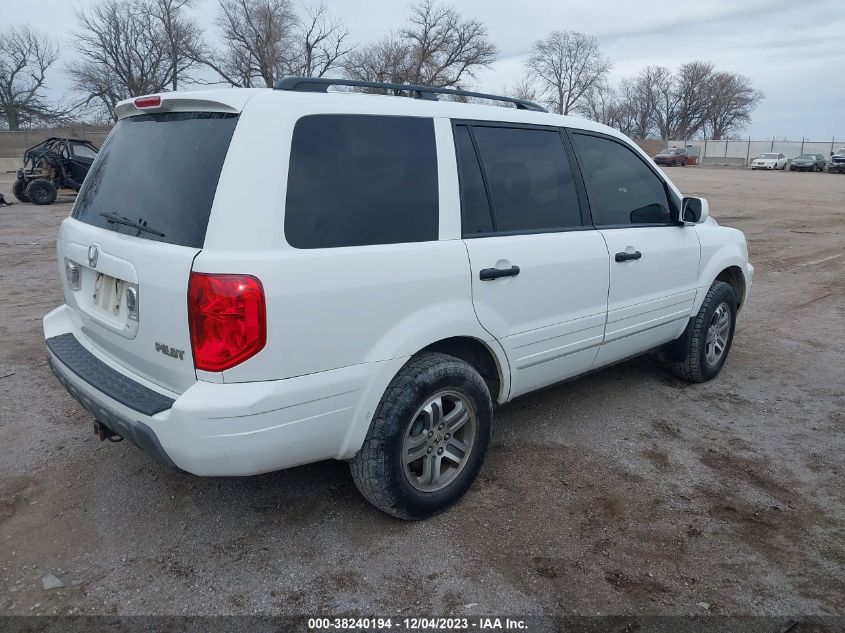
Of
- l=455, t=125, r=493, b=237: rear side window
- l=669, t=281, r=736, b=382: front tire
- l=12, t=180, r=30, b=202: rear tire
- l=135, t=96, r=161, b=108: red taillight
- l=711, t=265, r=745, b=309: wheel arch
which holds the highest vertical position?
l=135, t=96, r=161, b=108: red taillight

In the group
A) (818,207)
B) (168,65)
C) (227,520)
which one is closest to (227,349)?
(227,520)

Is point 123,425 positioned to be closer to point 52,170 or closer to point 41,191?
point 41,191

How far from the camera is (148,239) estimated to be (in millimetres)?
2633

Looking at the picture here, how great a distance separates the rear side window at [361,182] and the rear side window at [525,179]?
26 cm

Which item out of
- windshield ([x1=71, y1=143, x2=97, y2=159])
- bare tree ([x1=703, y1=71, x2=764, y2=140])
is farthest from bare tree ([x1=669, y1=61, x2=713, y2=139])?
windshield ([x1=71, y1=143, x2=97, y2=159])

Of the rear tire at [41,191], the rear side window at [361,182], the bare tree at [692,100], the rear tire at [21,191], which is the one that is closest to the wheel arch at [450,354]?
the rear side window at [361,182]

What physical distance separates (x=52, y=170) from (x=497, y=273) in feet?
62.2

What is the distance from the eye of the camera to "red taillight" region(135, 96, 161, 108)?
9.34ft

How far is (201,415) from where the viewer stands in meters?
2.36

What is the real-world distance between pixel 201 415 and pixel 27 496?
61.6 inches

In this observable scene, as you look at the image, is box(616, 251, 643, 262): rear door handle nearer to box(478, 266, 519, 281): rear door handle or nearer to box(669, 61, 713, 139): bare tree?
box(478, 266, 519, 281): rear door handle

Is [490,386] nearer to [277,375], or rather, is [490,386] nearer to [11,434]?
[277,375]

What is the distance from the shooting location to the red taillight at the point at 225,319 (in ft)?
7.66

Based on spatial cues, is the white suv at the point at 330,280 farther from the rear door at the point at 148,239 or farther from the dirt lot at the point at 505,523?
the dirt lot at the point at 505,523
